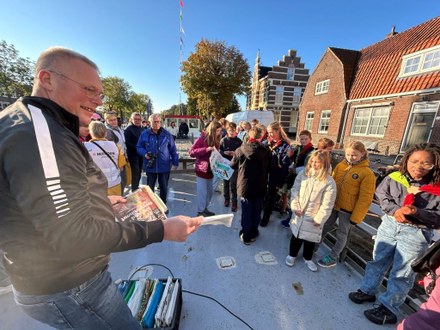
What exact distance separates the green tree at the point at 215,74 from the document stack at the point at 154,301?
20.7 meters

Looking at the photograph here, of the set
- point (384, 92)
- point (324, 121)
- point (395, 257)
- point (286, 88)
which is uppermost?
point (286, 88)

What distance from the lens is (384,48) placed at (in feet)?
39.9

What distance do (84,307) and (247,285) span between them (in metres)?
1.81

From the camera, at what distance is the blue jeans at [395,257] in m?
1.74

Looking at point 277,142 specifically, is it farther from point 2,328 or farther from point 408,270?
point 2,328

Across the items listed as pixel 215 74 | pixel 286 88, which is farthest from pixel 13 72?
pixel 286 88

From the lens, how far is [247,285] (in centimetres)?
227

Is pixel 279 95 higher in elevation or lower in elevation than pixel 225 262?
higher

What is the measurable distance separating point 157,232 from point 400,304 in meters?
2.47

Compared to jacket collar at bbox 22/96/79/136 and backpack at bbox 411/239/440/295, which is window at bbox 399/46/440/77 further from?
jacket collar at bbox 22/96/79/136

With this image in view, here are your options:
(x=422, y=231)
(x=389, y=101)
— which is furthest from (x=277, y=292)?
(x=389, y=101)

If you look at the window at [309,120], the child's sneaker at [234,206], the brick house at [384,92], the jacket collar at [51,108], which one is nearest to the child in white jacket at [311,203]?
the child's sneaker at [234,206]

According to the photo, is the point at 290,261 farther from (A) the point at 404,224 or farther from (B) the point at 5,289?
(B) the point at 5,289

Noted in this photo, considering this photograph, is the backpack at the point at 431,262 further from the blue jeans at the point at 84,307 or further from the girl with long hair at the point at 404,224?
the blue jeans at the point at 84,307
